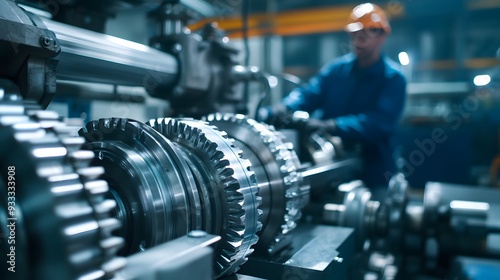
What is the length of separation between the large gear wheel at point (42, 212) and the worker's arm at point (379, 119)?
1.30 m

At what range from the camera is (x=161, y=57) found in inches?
42.0

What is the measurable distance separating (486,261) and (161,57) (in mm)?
1055

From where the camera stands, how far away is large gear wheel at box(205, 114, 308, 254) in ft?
2.49

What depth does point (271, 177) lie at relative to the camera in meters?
0.77

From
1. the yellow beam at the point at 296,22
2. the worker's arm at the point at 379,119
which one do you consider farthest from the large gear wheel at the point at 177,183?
the yellow beam at the point at 296,22

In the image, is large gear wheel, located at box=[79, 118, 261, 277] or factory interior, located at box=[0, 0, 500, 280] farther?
large gear wheel, located at box=[79, 118, 261, 277]

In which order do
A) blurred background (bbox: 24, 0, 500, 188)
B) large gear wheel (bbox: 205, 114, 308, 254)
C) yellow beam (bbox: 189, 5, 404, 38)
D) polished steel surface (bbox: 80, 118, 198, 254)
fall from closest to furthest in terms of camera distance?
polished steel surface (bbox: 80, 118, 198, 254) → large gear wheel (bbox: 205, 114, 308, 254) → blurred background (bbox: 24, 0, 500, 188) → yellow beam (bbox: 189, 5, 404, 38)

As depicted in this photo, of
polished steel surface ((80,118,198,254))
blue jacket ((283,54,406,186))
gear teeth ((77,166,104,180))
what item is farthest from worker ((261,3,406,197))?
gear teeth ((77,166,104,180))

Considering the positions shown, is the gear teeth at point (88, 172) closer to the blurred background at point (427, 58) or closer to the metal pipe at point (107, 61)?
the metal pipe at point (107, 61)

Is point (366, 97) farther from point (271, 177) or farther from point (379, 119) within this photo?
point (271, 177)

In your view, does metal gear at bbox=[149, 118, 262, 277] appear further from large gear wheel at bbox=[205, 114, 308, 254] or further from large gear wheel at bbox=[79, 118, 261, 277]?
large gear wheel at bbox=[205, 114, 308, 254]

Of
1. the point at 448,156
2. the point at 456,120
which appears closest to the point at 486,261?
the point at 448,156

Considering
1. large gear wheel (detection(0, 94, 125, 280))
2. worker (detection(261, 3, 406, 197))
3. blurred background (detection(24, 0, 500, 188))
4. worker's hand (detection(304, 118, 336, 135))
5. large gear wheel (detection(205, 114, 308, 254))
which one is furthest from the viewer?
blurred background (detection(24, 0, 500, 188))

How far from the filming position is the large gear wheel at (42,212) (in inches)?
12.9
